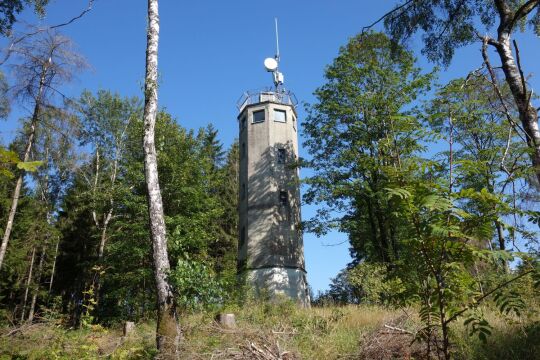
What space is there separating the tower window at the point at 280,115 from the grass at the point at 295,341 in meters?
15.5

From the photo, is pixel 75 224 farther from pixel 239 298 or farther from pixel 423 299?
pixel 423 299

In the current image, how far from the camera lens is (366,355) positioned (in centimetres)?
689

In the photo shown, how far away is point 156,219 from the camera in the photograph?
8672 millimetres

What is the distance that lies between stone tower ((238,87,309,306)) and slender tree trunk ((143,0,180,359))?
11355 millimetres

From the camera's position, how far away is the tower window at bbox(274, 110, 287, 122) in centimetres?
2525

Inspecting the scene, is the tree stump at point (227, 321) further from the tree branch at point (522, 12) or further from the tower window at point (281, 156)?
the tower window at point (281, 156)

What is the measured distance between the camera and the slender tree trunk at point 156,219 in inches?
299

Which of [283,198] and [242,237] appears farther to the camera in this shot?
[283,198]

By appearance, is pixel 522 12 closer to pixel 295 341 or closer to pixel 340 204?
pixel 295 341

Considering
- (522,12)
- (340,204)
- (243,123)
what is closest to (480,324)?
(522,12)

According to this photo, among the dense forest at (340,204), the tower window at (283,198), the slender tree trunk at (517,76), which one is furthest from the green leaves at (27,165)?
the tower window at (283,198)

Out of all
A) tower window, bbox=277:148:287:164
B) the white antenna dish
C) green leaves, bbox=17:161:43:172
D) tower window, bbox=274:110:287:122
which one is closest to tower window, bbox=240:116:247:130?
tower window, bbox=274:110:287:122

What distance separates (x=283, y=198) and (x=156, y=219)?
49.2 ft

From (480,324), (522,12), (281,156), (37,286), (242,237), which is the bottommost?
(480,324)
